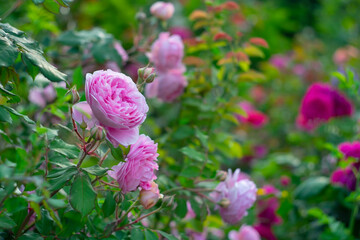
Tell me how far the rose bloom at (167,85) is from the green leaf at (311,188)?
59cm

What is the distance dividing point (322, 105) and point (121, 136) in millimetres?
1214

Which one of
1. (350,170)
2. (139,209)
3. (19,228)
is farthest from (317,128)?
(19,228)

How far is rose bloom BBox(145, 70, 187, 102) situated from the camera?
129cm

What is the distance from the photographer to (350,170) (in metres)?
1.49

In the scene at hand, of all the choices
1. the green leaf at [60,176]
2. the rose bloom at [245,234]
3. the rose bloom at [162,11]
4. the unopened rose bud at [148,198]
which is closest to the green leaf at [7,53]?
the green leaf at [60,176]

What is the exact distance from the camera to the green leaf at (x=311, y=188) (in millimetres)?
1547

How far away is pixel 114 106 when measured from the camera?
0.71m

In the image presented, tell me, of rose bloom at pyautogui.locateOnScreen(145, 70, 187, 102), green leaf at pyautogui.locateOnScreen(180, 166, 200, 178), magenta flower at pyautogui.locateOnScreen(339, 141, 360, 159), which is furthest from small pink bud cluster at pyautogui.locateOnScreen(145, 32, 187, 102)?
magenta flower at pyautogui.locateOnScreen(339, 141, 360, 159)

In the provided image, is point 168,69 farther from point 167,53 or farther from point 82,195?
point 82,195

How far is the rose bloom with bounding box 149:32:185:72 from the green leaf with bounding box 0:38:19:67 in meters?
0.60

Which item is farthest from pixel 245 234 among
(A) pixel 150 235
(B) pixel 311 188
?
(A) pixel 150 235

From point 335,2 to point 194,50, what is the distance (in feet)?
8.39

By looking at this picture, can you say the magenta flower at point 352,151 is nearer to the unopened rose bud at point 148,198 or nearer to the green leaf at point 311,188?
the green leaf at point 311,188

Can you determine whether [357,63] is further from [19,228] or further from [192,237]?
[19,228]
